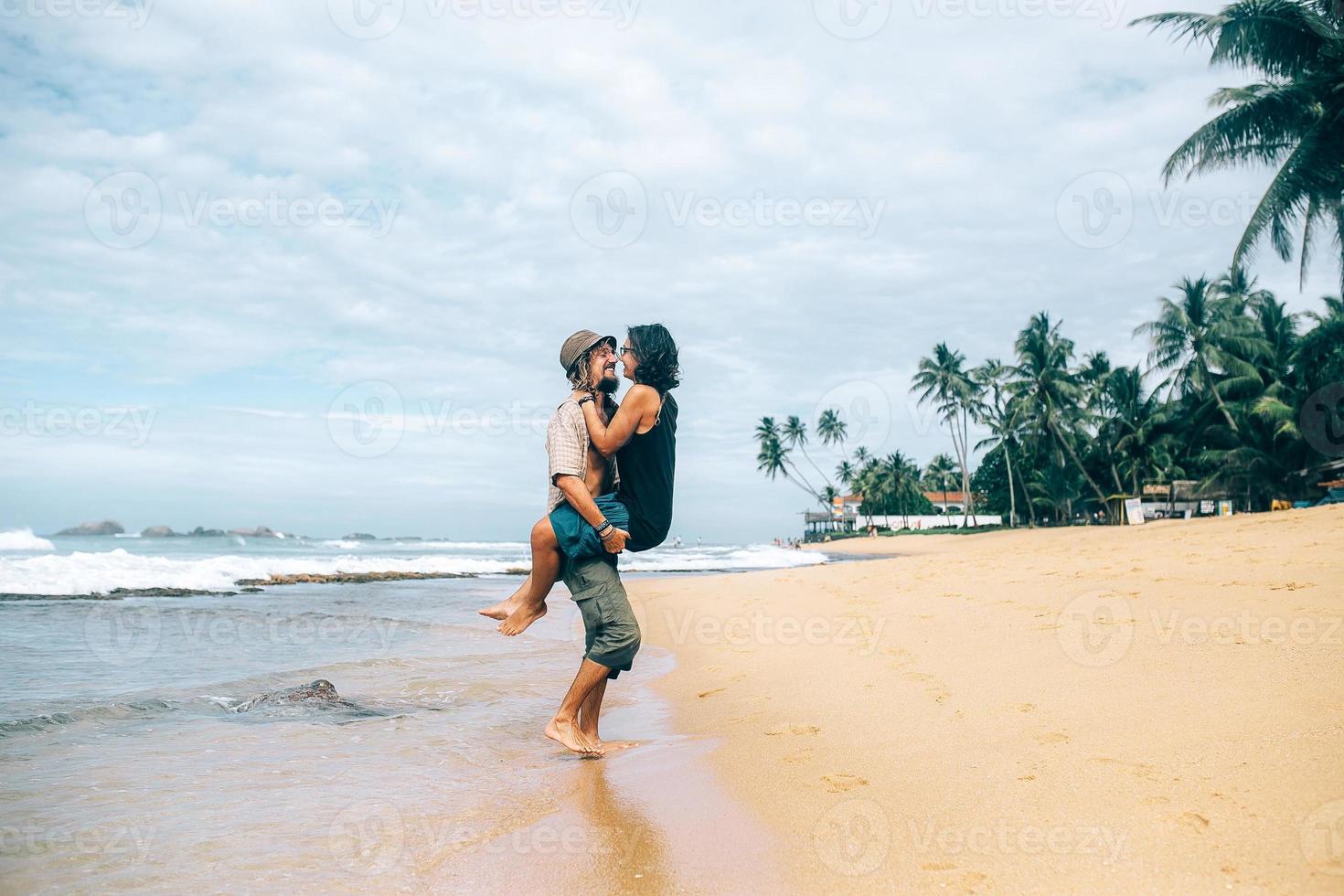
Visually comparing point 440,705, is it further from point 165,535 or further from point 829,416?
point 165,535

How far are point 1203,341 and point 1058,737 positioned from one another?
1431 inches

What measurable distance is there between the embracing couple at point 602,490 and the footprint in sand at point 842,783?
1.01 m

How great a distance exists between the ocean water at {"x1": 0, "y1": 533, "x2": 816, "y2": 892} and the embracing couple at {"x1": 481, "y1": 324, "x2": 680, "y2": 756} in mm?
521

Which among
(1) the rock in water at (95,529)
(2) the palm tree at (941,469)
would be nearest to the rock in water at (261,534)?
(1) the rock in water at (95,529)

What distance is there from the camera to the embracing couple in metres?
3.61

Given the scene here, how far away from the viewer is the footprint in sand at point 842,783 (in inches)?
118

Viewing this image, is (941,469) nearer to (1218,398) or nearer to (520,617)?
(1218,398)

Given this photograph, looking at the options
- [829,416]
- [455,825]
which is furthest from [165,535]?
[455,825]

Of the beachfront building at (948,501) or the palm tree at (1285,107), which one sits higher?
the palm tree at (1285,107)

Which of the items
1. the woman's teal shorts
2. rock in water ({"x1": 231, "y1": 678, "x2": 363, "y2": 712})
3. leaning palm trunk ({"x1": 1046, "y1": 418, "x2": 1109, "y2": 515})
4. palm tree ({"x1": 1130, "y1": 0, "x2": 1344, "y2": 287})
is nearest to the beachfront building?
leaning palm trunk ({"x1": 1046, "y1": 418, "x2": 1109, "y2": 515})

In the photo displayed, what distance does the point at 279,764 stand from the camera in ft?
12.5

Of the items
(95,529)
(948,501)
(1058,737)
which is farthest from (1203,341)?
(95,529)

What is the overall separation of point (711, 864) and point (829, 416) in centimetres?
8477

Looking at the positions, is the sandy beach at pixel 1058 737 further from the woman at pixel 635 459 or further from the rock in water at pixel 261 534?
the rock in water at pixel 261 534
